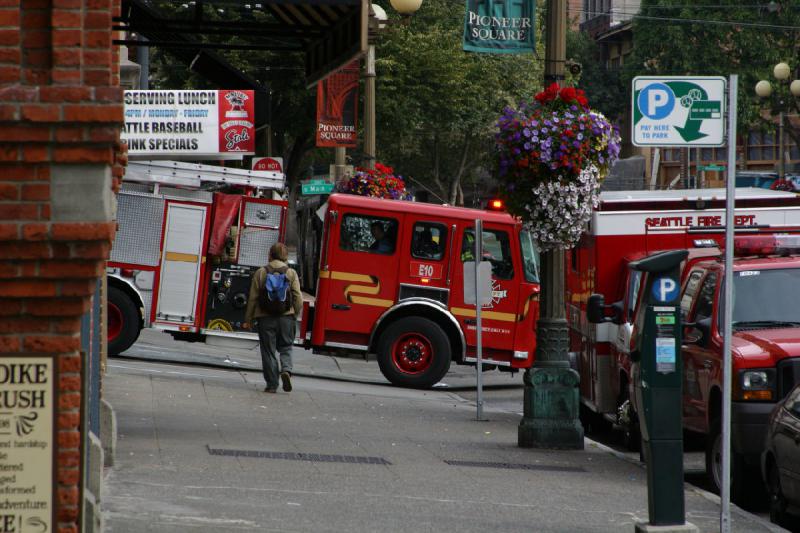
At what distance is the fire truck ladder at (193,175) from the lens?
65.8ft

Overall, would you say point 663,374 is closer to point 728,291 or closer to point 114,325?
point 728,291

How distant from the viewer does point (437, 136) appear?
56.3 m

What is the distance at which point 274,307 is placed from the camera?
56.1ft

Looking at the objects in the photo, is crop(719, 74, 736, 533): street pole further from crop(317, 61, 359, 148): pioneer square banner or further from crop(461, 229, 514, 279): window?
crop(317, 61, 359, 148): pioneer square banner

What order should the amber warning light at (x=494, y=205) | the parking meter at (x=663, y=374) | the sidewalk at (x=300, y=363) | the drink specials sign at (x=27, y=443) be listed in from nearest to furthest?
the drink specials sign at (x=27, y=443)
the parking meter at (x=663, y=374)
the amber warning light at (x=494, y=205)
the sidewalk at (x=300, y=363)

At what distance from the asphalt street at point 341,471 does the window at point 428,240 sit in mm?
3005

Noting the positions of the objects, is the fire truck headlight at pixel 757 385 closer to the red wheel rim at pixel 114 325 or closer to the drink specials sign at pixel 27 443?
the drink specials sign at pixel 27 443

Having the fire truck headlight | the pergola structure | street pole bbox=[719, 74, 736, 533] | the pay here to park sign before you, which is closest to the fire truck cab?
the fire truck headlight

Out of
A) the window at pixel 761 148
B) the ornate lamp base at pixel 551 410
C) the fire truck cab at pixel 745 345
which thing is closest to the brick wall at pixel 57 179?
the fire truck cab at pixel 745 345

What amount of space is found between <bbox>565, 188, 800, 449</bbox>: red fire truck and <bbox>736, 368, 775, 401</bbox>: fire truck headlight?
3.77m

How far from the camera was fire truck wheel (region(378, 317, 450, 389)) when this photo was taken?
65.8 ft

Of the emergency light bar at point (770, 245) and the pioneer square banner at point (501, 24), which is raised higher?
the pioneer square banner at point (501, 24)

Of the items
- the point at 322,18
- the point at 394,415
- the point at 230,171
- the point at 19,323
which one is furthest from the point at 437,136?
the point at 19,323

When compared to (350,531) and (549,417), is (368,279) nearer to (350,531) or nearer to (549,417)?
(549,417)
